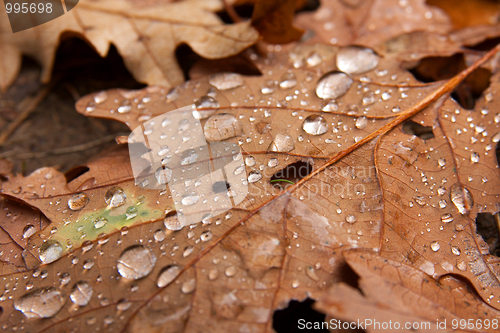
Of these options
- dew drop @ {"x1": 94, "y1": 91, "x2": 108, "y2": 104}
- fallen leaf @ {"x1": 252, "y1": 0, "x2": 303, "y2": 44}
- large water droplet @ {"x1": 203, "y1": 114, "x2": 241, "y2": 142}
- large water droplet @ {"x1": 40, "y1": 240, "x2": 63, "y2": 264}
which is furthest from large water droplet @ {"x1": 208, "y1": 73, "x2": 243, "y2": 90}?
large water droplet @ {"x1": 40, "y1": 240, "x2": 63, "y2": 264}

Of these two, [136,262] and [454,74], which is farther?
[454,74]

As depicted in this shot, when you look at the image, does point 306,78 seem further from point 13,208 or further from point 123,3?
point 13,208

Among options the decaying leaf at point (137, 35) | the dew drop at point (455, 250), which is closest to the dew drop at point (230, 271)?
the dew drop at point (455, 250)

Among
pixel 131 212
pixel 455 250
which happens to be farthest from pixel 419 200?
pixel 131 212

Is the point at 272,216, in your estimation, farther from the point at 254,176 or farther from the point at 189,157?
the point at 189,157

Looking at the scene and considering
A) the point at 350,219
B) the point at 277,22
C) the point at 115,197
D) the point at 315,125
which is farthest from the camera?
the point at 277,22

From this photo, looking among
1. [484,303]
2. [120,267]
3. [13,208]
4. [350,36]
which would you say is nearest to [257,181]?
[120,267]

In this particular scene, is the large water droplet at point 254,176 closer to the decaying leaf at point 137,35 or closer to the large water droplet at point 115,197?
the large water droplet at point 115,197
